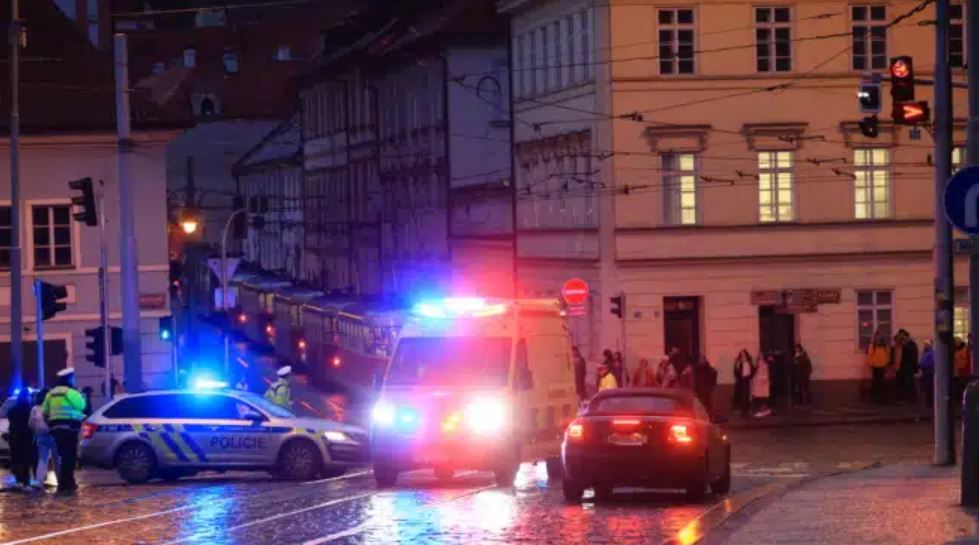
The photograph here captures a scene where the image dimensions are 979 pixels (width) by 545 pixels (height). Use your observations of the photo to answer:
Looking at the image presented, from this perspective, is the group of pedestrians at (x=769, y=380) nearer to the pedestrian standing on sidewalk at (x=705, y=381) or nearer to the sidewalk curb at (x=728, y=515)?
the pedestrian standing on sidewalk at (x=705, y=381)

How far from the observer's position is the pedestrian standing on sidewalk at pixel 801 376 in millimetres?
54062

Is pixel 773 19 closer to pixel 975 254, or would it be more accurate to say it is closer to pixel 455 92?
pixel 455 92

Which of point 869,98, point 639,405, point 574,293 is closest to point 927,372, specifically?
point 574,293

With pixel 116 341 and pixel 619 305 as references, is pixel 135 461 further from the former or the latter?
pixel 619 305

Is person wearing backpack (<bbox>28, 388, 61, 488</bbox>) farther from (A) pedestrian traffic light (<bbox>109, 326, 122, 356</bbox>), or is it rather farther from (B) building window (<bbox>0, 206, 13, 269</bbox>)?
(B) building window (<bbox>0, 206, 13, 269</bbox>)

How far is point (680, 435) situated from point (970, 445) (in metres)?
6.04

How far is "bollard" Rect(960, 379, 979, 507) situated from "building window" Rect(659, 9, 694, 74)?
125 feet

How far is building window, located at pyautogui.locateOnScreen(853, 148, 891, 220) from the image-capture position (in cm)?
5869

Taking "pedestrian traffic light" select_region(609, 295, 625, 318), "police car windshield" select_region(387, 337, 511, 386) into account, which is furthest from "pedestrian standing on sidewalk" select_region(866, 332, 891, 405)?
"police car windshield" select_region(387, 337, 511, 386)

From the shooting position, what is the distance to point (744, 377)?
52.2 meters

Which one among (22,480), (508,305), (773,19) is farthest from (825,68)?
(22,480)

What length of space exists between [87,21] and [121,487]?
→ 223 feet

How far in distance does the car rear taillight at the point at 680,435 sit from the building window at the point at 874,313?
33.2 m

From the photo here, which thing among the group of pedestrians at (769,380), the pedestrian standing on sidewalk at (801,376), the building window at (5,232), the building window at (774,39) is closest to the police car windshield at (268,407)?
the group of pedestrians at (769,380)
